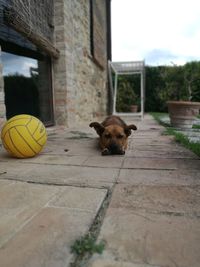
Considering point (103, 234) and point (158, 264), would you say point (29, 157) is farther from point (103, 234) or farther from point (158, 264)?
point (158, 264)

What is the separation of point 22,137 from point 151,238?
1.75 metres

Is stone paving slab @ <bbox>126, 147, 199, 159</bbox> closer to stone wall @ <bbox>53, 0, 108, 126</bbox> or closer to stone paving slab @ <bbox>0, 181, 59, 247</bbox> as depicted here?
stone paving slab @ <bbox>0, 181, 59, 247</bbox>

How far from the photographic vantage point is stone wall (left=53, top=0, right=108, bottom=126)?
4914 mm

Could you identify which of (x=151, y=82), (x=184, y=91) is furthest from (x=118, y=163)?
(x=151, y=82)

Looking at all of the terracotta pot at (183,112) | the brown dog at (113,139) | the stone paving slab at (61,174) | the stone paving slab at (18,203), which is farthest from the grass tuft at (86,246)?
the terracotta pot at (183,112)

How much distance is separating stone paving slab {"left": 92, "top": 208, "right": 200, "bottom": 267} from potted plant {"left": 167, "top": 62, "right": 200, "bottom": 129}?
4.55m

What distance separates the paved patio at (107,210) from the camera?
87 cm

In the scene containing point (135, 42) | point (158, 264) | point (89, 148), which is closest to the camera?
point (158, 264)

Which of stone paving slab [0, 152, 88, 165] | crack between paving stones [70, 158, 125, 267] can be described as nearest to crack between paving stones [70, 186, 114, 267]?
crack between paving stones [70, 158, 125, 267]

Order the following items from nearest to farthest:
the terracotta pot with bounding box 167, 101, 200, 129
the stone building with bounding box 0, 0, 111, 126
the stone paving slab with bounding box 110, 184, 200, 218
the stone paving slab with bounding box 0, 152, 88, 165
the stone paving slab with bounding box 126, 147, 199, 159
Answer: the stone paving slab with bounding box 110, 184, 200, 218
the stone paving slab with bounding box 0, 152, 88, 165
the stone paving slab with bounding box 126, 147, 199, 159
the stone building with bounding box 0, 0, 111, 126
the terracotta pot with bounding box 167, 101, 200, 129

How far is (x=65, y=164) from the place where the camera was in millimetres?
2193

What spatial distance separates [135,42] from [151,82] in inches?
118

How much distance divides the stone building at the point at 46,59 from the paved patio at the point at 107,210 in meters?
1.81

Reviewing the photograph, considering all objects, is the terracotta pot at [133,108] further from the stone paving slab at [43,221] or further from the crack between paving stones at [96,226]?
the stone paving slab at [43,221]
